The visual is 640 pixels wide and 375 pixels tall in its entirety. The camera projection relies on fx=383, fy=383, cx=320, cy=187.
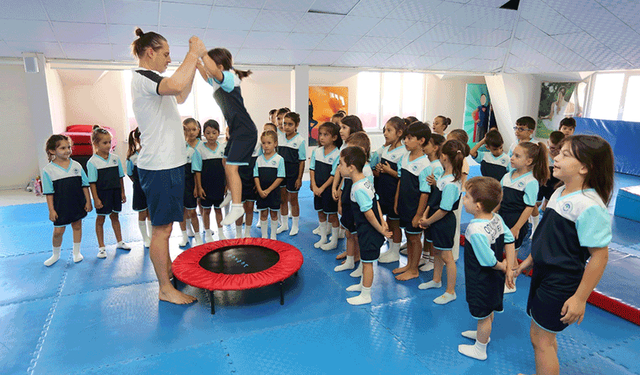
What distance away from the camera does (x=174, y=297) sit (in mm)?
3457

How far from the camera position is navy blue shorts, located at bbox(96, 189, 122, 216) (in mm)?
4438

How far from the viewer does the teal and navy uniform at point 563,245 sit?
188 centimetres

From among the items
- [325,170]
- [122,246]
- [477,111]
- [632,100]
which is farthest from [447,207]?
[477,111]

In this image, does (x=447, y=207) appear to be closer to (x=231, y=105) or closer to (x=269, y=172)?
(x=231, y=105)

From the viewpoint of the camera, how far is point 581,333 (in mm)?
3047

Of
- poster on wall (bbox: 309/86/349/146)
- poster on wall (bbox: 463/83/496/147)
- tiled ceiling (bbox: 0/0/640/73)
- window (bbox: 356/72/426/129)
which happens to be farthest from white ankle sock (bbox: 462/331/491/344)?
poster on wall (bbox: 463/83/496/147)

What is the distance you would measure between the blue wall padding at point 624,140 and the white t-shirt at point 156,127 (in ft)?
35.2

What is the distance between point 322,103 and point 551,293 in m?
9.79

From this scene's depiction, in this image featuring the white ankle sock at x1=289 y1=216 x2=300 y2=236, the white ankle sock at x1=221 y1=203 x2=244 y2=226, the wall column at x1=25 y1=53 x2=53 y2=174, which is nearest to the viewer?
the white ankle sock at x1=221 y1=203 x2=244 y2=226

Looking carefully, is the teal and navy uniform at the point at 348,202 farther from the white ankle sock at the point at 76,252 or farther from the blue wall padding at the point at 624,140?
the blue wall padding at the point at 624,140

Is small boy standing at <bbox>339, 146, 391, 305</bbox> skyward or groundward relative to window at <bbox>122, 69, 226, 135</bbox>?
groundward

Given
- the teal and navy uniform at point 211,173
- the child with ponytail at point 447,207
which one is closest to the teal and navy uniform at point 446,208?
the child with ponytail at point 447,207

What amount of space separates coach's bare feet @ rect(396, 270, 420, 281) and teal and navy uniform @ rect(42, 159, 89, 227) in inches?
141

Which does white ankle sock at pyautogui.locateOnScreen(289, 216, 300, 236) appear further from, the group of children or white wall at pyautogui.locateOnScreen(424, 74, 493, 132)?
white wall at pyautogui.locateOnScreen(424, 74, 493, 132)
